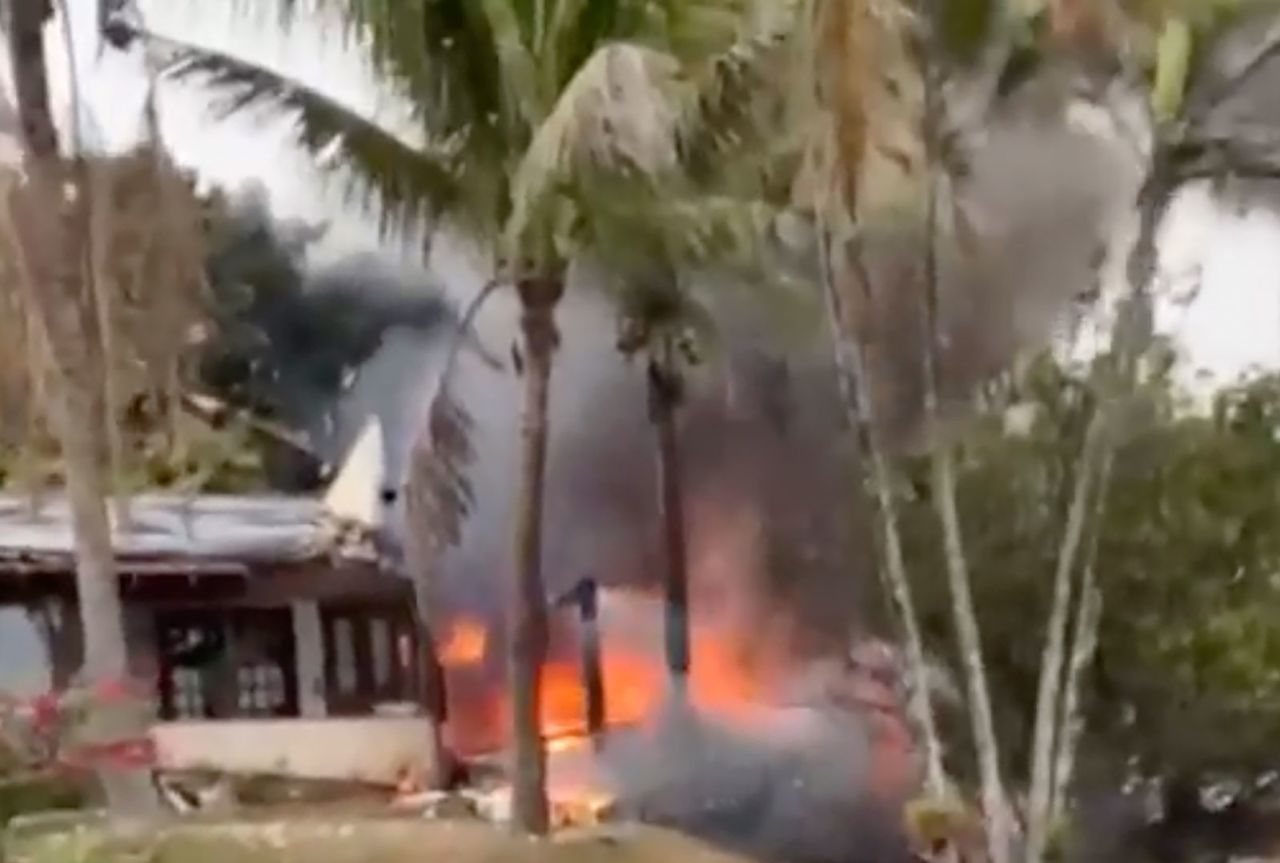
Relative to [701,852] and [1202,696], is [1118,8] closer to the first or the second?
[1202,696]

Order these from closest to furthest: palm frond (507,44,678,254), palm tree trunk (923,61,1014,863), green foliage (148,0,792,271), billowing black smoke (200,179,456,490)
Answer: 1. palm frond (507,44,678,254)
2. green foliage (148,0,792,271)
3. palm tree trunk (923,61,1014,863)
4. billowing black smoke (200,179,456,490)

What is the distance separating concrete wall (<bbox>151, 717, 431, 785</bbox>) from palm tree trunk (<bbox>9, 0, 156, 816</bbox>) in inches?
4.1

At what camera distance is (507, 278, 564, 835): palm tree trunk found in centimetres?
394

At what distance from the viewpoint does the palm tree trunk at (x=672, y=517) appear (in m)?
4.00

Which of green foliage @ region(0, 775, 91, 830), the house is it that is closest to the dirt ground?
green foliage @ region(0, 775, 91, 830)

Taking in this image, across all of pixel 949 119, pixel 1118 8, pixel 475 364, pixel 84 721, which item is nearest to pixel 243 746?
pixel 84 721

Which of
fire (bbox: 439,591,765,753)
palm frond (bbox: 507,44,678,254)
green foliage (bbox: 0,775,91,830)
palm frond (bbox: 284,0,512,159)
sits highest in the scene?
palm frond (bbox: 284,0,512,159)

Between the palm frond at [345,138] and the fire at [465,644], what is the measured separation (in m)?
0.78

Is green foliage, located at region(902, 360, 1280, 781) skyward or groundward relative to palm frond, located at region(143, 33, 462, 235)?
groundward

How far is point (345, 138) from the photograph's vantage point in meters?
3.93

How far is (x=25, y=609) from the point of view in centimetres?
392

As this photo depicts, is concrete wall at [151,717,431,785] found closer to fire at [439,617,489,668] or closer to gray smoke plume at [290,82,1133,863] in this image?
fire at [439,617,489,668]

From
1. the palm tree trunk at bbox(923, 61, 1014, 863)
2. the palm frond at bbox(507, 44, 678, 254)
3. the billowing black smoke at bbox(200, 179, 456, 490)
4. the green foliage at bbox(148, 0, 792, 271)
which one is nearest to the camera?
the palm frond at bbox(507, 44, 678, 254)

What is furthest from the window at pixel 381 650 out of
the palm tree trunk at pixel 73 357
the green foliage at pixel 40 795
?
the green foliage at pixel 40 795
